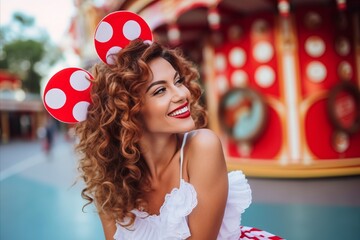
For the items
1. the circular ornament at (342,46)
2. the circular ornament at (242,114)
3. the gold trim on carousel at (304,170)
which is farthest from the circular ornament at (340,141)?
the circular ornament at (342,46)

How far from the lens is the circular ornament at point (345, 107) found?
5.43m

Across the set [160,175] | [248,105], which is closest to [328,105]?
[248,105]

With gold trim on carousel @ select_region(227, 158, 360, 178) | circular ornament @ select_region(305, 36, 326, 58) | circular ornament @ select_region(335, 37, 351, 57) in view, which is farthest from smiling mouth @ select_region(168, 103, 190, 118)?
circular ornament @ select_region(335, 37, 351, 57)

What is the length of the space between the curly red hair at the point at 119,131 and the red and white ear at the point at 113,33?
0.16 ft

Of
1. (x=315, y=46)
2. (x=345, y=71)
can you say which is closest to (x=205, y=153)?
(x=315, y=46)

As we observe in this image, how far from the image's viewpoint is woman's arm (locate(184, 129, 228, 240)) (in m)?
1.19

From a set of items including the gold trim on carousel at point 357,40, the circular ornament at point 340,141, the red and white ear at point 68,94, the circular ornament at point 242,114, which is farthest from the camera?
the circular ornament at point 242,114

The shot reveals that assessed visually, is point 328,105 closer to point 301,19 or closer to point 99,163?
point 301,19

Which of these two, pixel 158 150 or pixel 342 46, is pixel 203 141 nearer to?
pixel 158 150

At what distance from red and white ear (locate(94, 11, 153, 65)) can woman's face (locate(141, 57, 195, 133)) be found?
A: 17 centimetres

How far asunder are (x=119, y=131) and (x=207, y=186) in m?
0.44

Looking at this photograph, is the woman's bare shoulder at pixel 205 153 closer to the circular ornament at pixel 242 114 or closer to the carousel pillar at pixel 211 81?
the circular ornament at pixel 242 114

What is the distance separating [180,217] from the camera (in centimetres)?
120

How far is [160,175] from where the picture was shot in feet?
4.63
